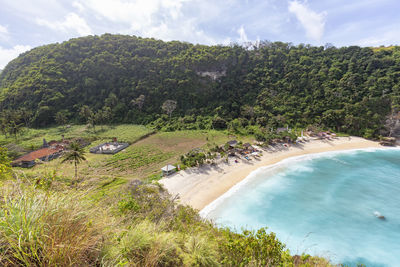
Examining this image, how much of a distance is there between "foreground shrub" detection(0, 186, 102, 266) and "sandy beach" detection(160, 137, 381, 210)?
58.0ft

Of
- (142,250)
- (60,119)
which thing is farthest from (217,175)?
(60,119)

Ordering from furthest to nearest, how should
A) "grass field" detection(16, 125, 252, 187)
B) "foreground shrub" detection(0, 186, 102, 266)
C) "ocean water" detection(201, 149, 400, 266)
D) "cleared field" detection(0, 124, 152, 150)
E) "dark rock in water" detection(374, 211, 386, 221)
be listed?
"cleared field" detection(0, 124, 152, 150), "grass field" detection(16, 125, 252, 187), "dark rock in water" detection(374, 211, 386, 221), "ocean water" detection(201, 149, 400, 266), "foreground shrub" detection(0, 186, 102, 266)

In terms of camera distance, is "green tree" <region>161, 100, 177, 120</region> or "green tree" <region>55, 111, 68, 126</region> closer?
"green tree" <region>55, 111, 68, 126</region>

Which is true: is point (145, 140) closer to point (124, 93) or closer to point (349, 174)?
point (124, 93)

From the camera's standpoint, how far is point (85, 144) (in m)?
39.8

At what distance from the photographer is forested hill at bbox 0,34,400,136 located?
50.0m

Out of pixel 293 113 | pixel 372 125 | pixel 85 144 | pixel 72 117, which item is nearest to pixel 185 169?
pixel 85 144

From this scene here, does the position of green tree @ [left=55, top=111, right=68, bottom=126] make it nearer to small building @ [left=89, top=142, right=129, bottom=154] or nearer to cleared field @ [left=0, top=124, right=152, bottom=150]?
cleared field @ [left=0, top=124, right=152, bottom=150]

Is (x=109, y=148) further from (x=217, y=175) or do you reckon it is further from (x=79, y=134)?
(x=217, y=175)

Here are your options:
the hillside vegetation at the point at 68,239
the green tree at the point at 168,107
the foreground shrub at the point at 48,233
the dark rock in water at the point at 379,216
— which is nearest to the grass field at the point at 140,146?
the green tree at the point at 168,107

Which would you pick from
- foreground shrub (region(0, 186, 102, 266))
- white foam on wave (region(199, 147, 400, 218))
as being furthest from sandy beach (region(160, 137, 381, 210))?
foreground shrub (region(0, 186, 102, 266))

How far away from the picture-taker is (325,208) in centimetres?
2155

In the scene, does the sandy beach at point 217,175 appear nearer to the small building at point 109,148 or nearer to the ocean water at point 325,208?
the ocean water at point 325,208

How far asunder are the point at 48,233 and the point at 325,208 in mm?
28270
